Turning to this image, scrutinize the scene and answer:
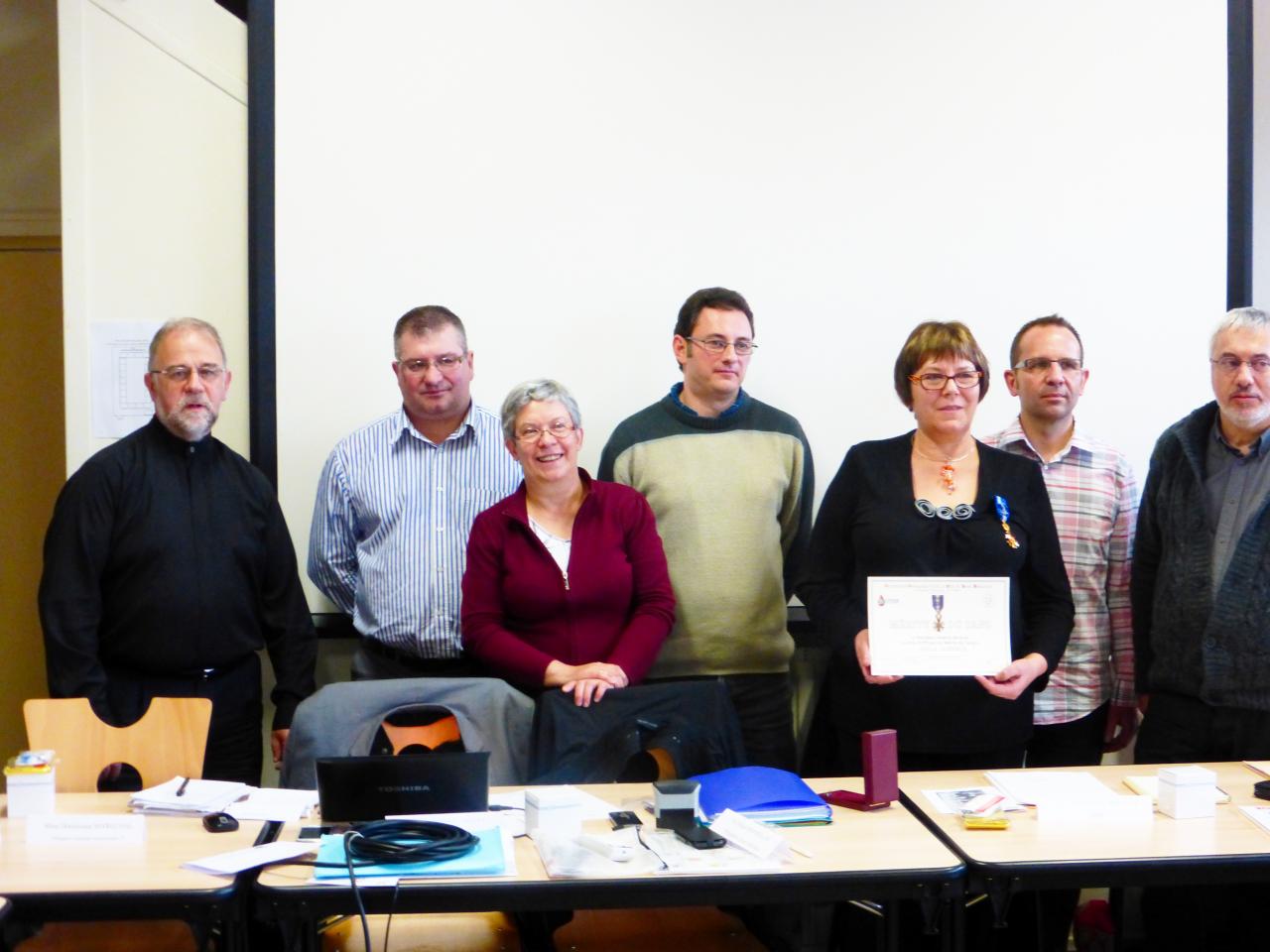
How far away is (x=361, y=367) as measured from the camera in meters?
3.88

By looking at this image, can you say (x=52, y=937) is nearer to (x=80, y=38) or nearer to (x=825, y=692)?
(x=825, y=692)

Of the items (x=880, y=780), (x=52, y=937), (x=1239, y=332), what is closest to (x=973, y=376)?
(x=1239, y=332)

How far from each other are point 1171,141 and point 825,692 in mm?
2197

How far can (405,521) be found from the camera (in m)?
3.52

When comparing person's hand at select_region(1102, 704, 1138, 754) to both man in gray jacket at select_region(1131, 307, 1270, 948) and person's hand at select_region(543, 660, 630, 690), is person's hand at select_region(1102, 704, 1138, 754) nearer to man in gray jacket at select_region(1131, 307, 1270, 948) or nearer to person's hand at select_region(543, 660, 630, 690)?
man in gray jacket at select_region(1131, 307, 1270, 948)

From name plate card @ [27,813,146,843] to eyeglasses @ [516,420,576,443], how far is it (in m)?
1.31

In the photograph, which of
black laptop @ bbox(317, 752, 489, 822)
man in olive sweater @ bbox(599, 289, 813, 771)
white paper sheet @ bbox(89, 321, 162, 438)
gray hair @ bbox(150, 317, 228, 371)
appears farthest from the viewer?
white paper sheet @ bbox(89, 321, 162, 438)

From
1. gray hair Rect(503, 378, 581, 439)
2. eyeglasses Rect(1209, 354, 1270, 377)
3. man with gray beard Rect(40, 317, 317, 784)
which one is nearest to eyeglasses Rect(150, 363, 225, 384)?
man with gray beard Rect(40, 317, 317, 784)

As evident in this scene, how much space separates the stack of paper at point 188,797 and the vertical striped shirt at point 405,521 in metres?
→ 0.86

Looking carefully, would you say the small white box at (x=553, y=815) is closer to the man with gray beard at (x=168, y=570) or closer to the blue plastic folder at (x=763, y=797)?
the blue plastic folder at (x=763, y=797)

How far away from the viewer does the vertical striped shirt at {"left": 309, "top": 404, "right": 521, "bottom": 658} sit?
3.48 m

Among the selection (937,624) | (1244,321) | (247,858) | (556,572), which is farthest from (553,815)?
(1244,321)

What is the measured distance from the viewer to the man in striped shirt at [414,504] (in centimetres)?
347

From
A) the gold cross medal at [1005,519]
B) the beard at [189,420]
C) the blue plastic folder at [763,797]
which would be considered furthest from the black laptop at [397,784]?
the gold cross medal at [1005,519]
